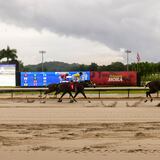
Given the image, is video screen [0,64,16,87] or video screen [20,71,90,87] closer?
video screen [20,71,90,87]

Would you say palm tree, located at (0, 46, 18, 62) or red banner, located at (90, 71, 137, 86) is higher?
palm tree, located at (0, 46, 18, 62)

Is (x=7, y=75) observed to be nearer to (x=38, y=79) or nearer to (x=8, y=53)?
(x=38, y=79)

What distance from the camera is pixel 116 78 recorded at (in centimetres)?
5919

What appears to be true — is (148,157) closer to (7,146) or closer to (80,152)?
(80,152)

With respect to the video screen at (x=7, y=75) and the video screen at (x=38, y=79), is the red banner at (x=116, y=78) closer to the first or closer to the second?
the video screen at (x=38, y=79)

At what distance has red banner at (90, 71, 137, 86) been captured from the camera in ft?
193

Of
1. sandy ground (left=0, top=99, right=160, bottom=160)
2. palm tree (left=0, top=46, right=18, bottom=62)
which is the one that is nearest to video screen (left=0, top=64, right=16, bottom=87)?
sandy ground (left=0, top=99, right=160, bottom=160)

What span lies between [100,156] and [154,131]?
158 inches

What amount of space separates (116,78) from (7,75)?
13.2m

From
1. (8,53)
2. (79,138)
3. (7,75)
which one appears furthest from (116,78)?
(8,53)

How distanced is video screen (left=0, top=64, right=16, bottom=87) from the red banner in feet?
31.6

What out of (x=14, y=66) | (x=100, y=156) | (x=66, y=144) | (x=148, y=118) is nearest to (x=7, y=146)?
(x=66, y=144)

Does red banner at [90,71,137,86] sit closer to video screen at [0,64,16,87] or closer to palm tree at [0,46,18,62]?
video screen at [0,64,16,87]

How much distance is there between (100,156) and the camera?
8672 mm
